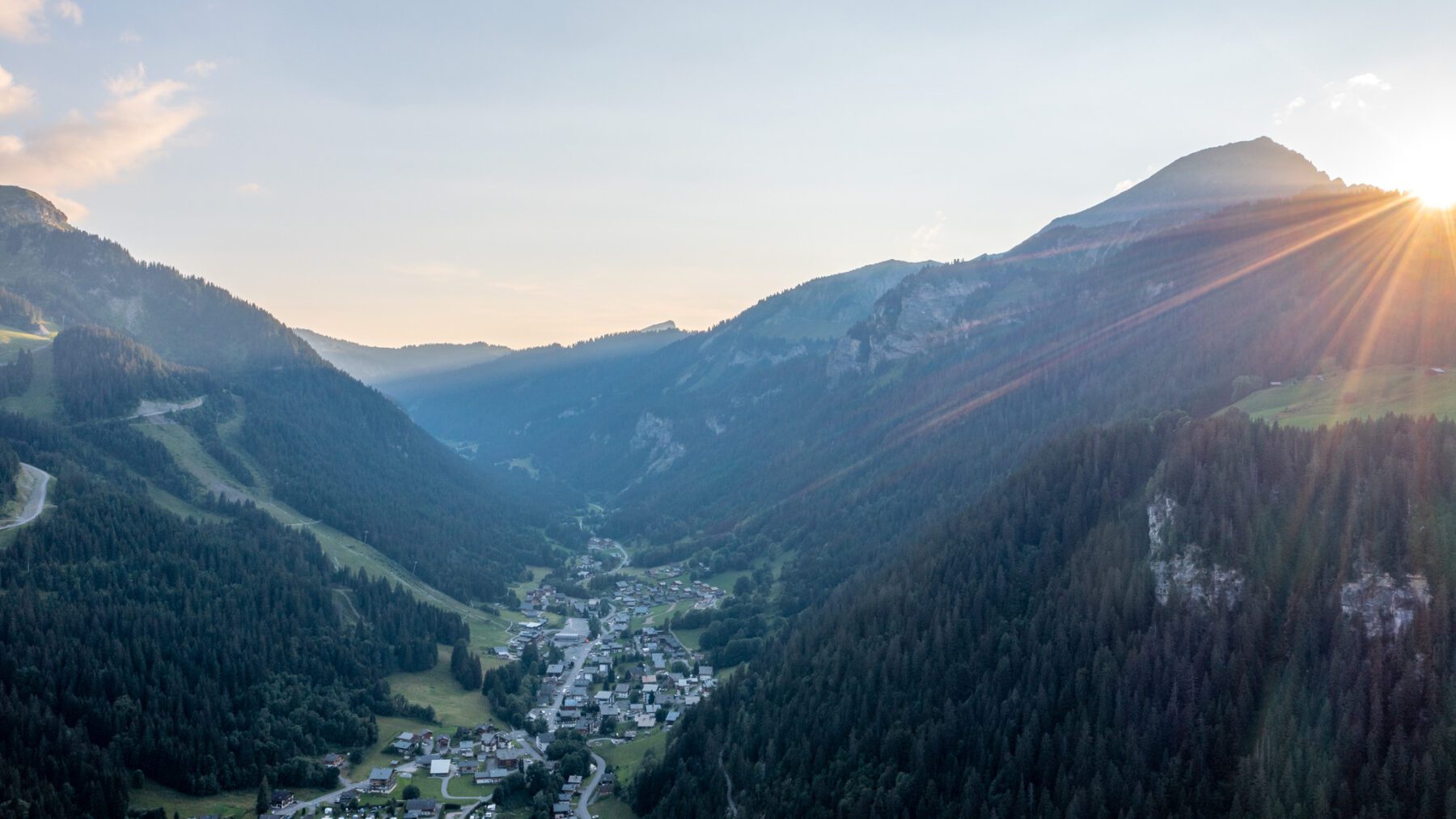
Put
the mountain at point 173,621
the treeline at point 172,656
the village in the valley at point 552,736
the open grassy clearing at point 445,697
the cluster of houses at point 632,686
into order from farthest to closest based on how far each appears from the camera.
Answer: the cluster of houses at point 632,686 → the open grassy clearing at point 445,697 → the village in the valley at point 552,736 → the mountain at point 173,621 → the treeline at point 172,656

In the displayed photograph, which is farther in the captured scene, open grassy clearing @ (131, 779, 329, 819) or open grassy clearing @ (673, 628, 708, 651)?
open grassy clearing @ (673, 628, 708, 651)

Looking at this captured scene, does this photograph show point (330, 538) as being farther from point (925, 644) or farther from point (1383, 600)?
point (1383, 600)

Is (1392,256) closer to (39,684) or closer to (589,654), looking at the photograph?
(589,654)

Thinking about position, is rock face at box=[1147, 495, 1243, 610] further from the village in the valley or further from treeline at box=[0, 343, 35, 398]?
treeline at box=[0, 343, 35, 398]

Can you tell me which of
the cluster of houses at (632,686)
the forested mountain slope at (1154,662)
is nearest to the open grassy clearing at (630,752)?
the cluster of houses at (632,686)

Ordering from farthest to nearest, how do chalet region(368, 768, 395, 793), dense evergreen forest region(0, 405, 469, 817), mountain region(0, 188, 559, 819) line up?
chalet region(368, 768, 395, 793), mountain region(0, 188, 559, 819), dense evergreen forest region(0, 405, 469, 817)

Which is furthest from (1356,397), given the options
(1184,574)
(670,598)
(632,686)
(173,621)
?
(173,621)

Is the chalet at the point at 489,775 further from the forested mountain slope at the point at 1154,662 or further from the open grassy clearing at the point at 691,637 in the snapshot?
the open grassy clearing at the point at 691,637

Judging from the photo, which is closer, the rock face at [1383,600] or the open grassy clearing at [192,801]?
the rock face at [1383,600]

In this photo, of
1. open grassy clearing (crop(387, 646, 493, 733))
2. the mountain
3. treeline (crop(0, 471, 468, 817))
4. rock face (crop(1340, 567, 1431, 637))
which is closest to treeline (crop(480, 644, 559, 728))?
open grassy clearing (crop(387, 646, 493, 733))
